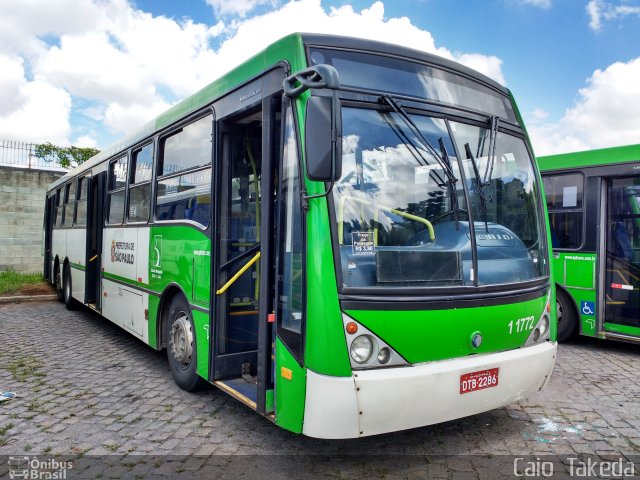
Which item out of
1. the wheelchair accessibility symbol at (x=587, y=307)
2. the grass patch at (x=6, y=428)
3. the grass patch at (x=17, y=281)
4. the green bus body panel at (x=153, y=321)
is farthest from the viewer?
the grass patch at (x=17, y=281)

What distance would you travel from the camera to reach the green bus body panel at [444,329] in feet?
11.2

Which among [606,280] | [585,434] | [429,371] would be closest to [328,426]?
[429,371]

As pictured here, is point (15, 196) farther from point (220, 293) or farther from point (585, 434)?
point (585, 434)

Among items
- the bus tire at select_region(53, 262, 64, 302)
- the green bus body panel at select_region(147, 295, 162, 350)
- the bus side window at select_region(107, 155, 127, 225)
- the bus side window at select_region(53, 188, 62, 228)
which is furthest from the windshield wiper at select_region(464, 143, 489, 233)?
the bus side window at select_region(53, 188, 62, 228)

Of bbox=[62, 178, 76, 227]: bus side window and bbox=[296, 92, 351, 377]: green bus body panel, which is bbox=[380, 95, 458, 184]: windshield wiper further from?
bbox=[62, 178, 76, 227]: bus side window

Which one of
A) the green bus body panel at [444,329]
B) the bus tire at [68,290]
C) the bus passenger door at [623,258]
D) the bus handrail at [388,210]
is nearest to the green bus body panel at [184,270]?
the bus handrail at [388,210]

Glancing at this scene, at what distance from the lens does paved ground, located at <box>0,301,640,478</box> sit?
152 inches

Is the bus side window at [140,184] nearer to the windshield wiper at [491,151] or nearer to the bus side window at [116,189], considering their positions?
the bus side window at [116,189]

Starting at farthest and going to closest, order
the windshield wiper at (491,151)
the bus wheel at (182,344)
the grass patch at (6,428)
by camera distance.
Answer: the bus wheel at (182,344) → the grass patch at (6,428) → the windshield wiper at (491,151)

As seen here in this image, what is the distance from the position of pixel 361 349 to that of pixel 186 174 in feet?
9.62

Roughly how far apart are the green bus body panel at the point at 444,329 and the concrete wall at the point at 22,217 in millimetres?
15348

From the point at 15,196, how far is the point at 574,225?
15.0 meters

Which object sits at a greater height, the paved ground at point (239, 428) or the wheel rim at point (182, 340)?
the wheel rim at point (182, 340)

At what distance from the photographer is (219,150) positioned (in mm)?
4738
